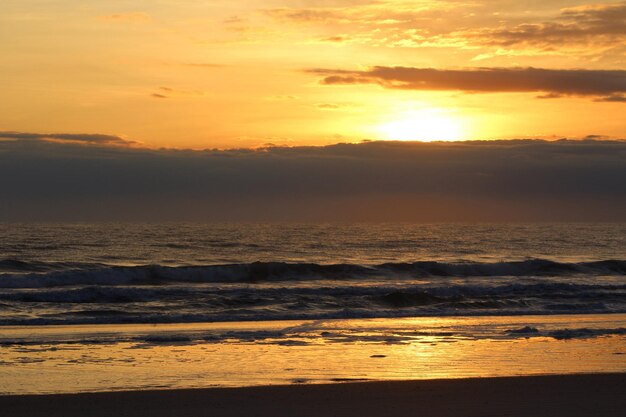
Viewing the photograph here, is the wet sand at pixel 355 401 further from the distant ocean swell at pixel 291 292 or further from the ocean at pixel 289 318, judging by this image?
the distant ocean swell at pixel 291 292

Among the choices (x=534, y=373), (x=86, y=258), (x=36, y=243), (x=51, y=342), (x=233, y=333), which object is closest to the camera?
(x=534, y=373)

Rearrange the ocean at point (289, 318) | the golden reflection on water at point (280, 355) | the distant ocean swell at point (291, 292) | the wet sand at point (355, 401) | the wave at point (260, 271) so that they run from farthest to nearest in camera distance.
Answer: the wave at point (260, 271)
the distant ocean swell at point (291, 292)
the ocean at point (289, 318)
the golden reflection on water at point (280, 355)
the wet sand at point (355, 401)

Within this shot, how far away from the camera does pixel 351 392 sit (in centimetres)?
1105

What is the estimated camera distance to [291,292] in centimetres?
2920

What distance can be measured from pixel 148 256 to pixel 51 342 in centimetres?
2936

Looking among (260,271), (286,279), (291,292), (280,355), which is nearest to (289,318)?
(291,292)

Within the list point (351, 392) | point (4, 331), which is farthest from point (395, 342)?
Answer: point (4, 331)

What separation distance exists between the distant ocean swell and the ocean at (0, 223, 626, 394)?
0.08 meters

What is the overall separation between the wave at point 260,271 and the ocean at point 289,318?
0.33ft

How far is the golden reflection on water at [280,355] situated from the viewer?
12.2 metres

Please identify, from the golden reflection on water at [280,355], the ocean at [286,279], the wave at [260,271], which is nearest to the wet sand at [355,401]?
the golden reflection on water at [280,355]

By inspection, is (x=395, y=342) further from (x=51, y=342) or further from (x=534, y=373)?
(x=51, y=342)

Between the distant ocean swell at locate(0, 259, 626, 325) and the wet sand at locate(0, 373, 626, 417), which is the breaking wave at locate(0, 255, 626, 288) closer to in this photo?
the distant ocean swell at locate(0, 259, 626, 325)

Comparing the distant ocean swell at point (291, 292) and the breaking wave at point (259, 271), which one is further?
the breaking wave at point (259, 271)
